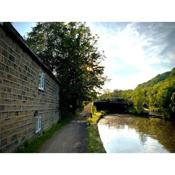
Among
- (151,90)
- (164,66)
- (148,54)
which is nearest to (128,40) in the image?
(148,54)

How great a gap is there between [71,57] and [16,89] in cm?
1346

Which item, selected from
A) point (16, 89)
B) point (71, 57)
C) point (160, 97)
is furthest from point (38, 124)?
point (160, 97)

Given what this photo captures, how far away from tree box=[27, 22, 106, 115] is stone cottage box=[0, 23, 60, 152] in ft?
35.4

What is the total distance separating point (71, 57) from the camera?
20.2 m

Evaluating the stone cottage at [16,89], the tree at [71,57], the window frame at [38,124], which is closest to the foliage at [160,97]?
the tree at [71,57]

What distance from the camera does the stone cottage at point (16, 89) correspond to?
5.93 meters

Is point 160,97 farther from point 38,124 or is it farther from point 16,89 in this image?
point 16,89

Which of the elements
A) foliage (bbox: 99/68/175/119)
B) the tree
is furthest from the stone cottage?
foliage (bbox: 99/68/175/119)

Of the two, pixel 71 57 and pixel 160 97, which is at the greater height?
pixel 71 57

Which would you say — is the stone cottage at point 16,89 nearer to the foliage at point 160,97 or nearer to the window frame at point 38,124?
the window frame at point 38,124

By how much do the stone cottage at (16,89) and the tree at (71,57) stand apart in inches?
425

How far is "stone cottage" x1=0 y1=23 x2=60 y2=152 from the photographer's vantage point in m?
5.93
